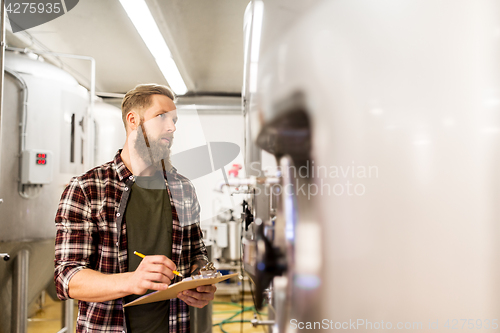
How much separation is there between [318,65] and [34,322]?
1791 millimetres

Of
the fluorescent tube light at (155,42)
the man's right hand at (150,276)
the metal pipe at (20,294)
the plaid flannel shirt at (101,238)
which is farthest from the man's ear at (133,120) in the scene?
the metal pipe at (20,294)

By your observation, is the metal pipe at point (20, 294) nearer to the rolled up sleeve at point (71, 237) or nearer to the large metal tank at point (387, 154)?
the rolled up sleeve at point (71, 237)

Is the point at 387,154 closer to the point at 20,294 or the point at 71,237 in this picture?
the point at 71,237

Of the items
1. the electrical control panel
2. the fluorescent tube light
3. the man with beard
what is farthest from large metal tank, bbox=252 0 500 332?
the electrical control panel

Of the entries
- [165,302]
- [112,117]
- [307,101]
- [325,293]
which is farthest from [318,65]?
[112,117]

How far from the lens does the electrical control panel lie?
1.54 m

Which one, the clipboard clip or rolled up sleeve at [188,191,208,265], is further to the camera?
rolled up sleeve at [188,191,208,265]

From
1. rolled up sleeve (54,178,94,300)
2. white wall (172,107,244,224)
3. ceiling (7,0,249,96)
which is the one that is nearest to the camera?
rolled up sleeve (54,178,94,300)

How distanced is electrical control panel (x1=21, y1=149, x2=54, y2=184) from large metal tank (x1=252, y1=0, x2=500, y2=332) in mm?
1334

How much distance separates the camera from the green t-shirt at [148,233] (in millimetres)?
934

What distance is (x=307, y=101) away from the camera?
2.34ft

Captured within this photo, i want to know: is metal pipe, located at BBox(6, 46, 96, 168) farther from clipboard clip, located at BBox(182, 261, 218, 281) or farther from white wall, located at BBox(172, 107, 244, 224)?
clipboard clip, located at BBox(182, 261, 218, 281)

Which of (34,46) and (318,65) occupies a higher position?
(34,46)

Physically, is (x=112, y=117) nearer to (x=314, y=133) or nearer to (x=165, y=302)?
(x=165, y=302)
